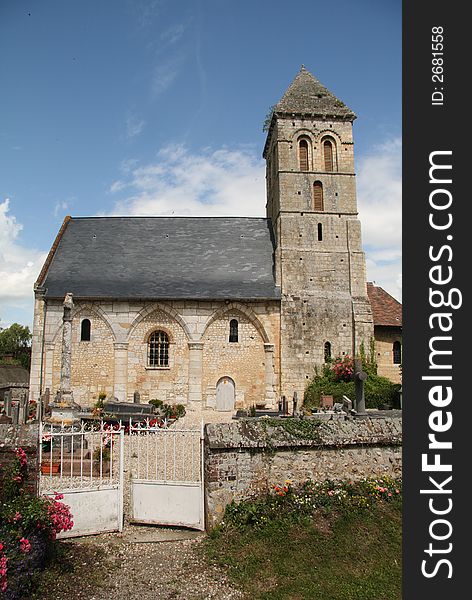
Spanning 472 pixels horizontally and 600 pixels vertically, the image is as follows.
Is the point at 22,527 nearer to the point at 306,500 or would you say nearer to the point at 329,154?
the point at 306,500

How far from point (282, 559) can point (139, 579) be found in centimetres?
168

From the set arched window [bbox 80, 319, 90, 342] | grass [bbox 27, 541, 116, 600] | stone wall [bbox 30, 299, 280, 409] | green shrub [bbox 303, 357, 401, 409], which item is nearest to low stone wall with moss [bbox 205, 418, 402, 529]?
grass [bbox 27, 541, 116, 600]

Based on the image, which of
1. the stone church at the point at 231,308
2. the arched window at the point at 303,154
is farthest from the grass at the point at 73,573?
the arched window at the point at 303,154

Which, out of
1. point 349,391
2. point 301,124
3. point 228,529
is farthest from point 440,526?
point 301,124

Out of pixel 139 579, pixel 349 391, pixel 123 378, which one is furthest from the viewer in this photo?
pixel 123 378

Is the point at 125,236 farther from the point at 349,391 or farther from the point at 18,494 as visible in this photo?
the point at 18,494

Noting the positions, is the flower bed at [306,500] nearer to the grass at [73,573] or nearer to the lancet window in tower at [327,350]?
the grass at [73,573]

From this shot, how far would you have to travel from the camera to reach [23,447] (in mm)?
5730

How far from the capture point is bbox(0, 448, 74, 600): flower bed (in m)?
4.58

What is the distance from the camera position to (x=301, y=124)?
22.7 m

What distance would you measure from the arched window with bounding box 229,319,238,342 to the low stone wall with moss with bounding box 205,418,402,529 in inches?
528

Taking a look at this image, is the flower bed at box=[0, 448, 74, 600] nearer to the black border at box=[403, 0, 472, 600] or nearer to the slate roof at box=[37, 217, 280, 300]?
the black border at box=[403, 0, 472, 600]

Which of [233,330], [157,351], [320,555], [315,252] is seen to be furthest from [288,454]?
[315,252]

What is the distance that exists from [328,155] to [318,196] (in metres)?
2.30
